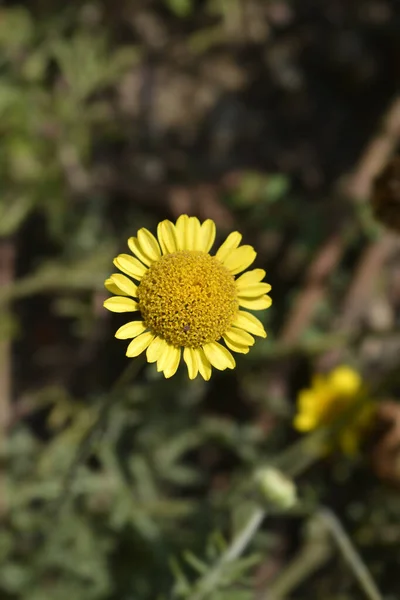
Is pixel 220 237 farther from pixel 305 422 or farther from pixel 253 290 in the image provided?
pixel 253 290

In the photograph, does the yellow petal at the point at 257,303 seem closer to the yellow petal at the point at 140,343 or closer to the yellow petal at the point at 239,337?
the yellow petal at the point at 239,337

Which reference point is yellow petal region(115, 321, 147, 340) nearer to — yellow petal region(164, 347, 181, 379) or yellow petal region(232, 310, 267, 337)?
yellow petal region(164, 347, 181, 379)

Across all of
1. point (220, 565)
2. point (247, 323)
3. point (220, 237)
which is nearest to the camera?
point (247, 323)

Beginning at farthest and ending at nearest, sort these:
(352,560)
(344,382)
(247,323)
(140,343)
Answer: (344,382)
(352,560)
(247,323)
(140,343)

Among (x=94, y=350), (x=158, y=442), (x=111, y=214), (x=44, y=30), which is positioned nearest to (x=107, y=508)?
(x=158, y=442)

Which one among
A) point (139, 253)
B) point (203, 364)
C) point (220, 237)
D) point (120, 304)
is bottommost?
point (203, 364)

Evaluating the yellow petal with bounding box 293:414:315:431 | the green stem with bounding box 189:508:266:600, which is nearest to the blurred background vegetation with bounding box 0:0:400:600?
the yellow petal with bounding box 293:414:315:431

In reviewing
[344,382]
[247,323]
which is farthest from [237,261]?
[344,382]
